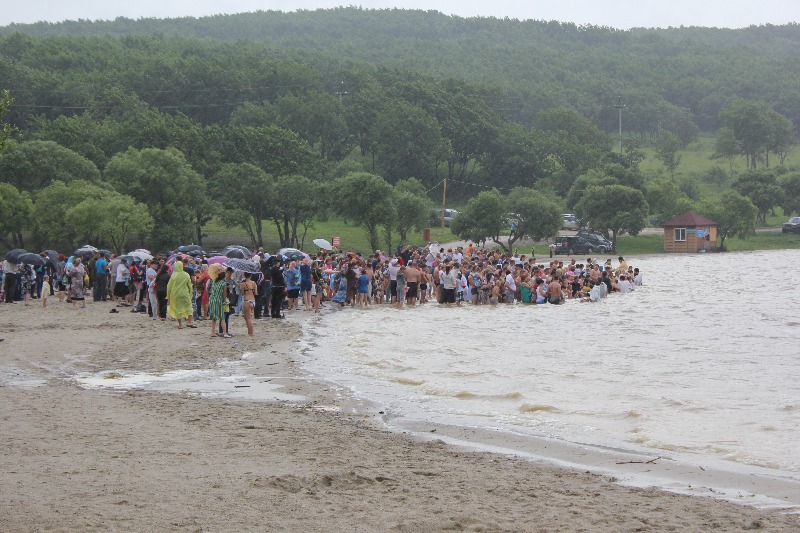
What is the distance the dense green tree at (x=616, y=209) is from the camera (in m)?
68.7

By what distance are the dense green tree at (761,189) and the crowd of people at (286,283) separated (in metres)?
51.3

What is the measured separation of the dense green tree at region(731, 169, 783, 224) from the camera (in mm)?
81750

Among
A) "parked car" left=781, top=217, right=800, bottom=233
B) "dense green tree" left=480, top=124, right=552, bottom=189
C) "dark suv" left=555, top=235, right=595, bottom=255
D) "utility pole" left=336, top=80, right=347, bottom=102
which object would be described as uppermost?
"utility pole" left=336, top=80, right=347, bottom=102

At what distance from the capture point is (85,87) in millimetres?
91938

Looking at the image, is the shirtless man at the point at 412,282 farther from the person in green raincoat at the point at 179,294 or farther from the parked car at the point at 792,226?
the parked car at the point at 792,226

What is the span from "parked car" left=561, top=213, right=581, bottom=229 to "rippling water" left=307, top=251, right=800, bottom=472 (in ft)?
146

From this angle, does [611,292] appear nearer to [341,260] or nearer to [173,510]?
[341,260]

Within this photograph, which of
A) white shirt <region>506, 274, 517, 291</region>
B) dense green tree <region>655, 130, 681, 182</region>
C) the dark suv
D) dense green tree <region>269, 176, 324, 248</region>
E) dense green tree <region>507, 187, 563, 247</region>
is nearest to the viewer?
white shirt <region>506, 274, 517, 291</region>

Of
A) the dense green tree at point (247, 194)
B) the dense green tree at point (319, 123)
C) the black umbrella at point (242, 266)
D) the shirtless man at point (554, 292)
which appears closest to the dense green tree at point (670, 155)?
the dense green tree at point (319, 123)

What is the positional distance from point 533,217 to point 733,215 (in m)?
17.2

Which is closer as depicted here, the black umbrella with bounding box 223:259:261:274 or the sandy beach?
the sandy beach

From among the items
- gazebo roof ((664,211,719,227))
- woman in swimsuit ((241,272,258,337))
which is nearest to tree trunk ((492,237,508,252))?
gazebo roof ((664,211,719,227))

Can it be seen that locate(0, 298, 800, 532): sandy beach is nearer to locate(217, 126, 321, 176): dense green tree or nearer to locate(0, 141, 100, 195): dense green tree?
locate(0, 141, 100, 195): dense green tree

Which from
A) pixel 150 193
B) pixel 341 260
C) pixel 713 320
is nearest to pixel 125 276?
pixel 341 260
